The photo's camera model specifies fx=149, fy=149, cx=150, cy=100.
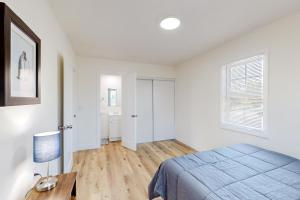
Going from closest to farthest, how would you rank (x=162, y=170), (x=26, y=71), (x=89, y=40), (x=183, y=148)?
(x=26, y=71)
(x=162, y=170)
(x=89, y=40)
(x=183, y=148)

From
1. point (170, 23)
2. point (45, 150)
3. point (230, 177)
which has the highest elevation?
point (170, 23)

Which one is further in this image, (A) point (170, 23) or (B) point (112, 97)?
(B) point (112, 97)

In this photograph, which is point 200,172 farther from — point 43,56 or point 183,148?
point 183,148

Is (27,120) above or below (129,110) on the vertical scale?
above

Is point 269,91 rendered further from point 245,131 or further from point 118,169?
point 118,169

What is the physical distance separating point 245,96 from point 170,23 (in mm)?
1735

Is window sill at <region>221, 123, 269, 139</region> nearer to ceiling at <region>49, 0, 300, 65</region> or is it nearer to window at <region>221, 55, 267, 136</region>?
window at <region>221, 55, 267, 136</region>

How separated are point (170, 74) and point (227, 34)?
2.23 meters

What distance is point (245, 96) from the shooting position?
253 centimetres

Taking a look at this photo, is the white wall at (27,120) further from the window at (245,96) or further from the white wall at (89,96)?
the window at (245,96)

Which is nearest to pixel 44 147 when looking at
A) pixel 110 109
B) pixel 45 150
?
pixel 45 150

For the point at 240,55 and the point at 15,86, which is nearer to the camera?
the point at 15,86

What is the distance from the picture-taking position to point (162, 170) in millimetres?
1751

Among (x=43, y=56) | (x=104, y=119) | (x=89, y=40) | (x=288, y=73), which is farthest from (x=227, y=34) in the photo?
(x=104, y=119)
